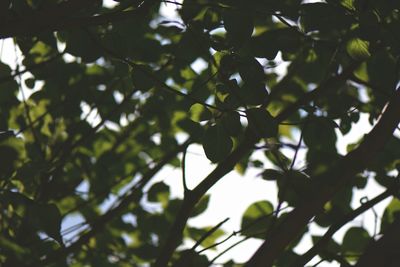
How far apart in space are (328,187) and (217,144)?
30 centimetres

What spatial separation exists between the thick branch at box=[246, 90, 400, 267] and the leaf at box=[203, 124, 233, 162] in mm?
235

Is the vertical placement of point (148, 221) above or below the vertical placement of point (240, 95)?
above

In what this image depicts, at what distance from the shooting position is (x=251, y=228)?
1897mm

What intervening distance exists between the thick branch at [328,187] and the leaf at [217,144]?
0.23m

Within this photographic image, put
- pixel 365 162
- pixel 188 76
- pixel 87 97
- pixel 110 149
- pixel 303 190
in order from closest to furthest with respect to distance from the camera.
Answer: pixel 365 162, pixel 303 190, pixel 188 76, pixel 87 97, pixel 110 149

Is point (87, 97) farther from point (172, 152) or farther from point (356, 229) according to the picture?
point (356, 229)

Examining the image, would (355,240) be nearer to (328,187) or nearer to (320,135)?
(320,135)

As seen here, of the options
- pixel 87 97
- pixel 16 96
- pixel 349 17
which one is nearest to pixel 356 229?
pixel 349 17

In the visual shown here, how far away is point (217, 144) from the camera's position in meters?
1.44

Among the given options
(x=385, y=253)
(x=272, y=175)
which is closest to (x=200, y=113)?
(x=272, y=175)

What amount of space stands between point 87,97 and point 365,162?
1.34m

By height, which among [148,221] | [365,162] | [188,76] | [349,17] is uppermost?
[188,76]

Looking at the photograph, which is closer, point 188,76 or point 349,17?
point 349,17

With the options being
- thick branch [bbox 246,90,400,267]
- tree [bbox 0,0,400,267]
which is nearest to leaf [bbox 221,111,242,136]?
tree [bbox 0,0,400,267]
